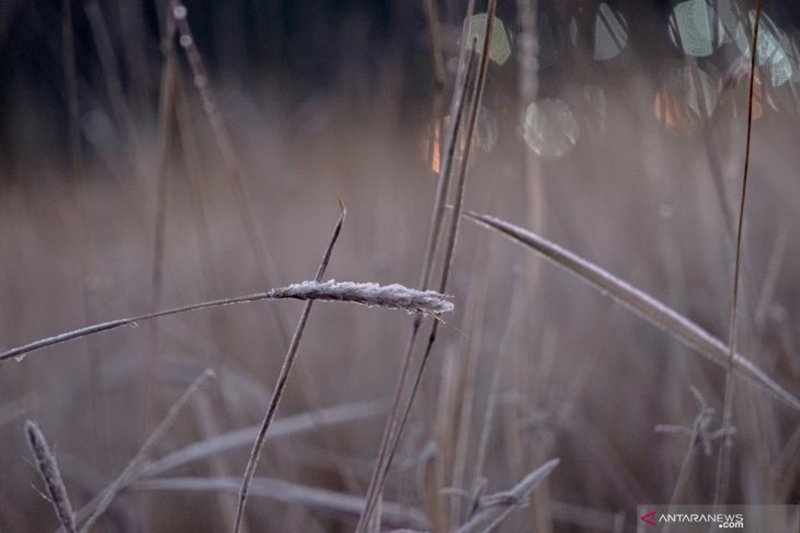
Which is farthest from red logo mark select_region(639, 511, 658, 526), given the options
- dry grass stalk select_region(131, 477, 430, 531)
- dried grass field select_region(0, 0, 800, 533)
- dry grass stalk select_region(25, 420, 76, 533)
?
dry grass stalk select_region(25, 420, 76, 533)

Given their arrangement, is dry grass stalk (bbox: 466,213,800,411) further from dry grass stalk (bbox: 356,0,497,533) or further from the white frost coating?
A: the white frost coating

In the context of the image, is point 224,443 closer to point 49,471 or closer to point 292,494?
point 292,494

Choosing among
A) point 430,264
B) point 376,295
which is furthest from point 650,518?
point 376,295

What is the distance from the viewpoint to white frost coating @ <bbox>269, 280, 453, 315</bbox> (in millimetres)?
264

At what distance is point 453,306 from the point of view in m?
0.27

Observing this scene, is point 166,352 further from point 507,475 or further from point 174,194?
point 174,194

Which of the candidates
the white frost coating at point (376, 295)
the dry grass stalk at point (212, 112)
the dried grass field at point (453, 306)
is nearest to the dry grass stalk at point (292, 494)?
the dried grass field at point (453, 306)

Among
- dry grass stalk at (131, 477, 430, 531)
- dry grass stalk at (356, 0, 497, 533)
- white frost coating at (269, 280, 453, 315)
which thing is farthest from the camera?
dry grass stalk at (131, 477, 430, 531)

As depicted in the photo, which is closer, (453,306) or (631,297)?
(453,306)

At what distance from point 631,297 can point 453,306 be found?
0.55 ft

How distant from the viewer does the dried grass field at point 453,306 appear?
0.46 meters

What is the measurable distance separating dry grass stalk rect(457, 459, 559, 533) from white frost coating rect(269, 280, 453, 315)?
7.8 inches

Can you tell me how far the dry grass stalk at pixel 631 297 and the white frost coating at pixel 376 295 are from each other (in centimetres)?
13

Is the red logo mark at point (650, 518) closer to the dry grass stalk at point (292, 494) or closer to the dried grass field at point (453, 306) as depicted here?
the dried grass field at point (453, 306)
